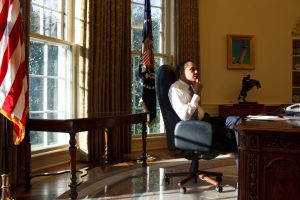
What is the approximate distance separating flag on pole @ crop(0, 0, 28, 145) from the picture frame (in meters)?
4.67

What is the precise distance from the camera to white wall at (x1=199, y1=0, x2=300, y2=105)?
664 cm

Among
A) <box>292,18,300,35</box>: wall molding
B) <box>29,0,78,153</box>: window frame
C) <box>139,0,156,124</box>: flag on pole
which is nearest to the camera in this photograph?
<box>29,0,78,153</box>: window frame

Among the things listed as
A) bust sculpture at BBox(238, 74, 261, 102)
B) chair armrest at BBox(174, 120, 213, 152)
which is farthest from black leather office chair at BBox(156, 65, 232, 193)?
bust sculpture at BBox(238, 74, 261, 102)

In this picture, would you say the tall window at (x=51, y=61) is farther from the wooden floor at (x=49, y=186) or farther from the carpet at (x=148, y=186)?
the carpet at (x=148, y=186)

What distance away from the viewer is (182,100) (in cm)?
331

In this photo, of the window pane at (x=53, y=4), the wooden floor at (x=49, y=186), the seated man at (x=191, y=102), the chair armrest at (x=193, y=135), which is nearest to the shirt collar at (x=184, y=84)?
the seated man at (x=191, y=102)

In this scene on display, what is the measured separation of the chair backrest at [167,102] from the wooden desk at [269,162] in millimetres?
1432

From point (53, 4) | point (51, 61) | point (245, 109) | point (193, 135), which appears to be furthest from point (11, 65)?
point (245, 109)

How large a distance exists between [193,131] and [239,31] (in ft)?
13.8

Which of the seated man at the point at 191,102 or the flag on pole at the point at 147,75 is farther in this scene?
the flag on pole at the point at 147,75

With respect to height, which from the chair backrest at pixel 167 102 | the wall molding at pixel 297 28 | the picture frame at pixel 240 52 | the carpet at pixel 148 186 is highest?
the wall molding at pixel 297 28

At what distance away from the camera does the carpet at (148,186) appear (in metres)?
3.16

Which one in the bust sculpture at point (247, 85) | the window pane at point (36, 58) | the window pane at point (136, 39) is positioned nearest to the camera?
the window pane at point (36, 58)

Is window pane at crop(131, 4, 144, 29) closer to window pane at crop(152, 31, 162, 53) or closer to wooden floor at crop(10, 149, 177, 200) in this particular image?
window pane at crop(152, 31, 162, 53)
